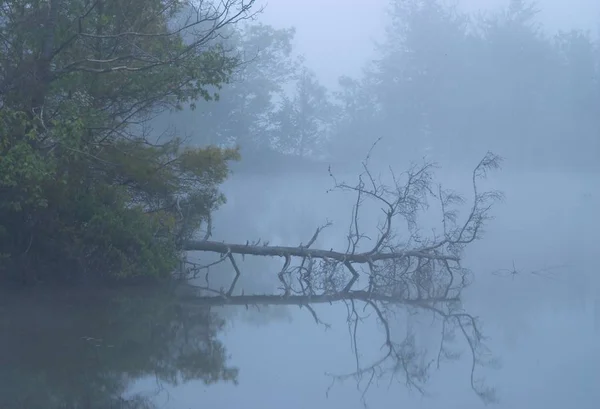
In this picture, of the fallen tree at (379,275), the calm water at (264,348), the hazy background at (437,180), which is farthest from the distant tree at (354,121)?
the fallen tree at (379,275)

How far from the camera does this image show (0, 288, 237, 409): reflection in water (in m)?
8.97

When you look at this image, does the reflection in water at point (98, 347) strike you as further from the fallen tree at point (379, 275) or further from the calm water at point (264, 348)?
the fallen tree at point (379, 275)

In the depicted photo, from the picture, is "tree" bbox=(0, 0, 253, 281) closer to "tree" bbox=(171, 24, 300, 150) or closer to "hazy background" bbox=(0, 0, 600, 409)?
"hazy background" bbox=(0, 0, 600, 409)

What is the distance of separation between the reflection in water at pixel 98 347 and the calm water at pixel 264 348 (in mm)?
18

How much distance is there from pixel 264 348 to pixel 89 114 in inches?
230

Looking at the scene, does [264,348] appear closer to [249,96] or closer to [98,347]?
[98,347]

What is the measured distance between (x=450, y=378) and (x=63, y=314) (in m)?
6.43

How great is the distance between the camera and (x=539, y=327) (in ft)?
42.1

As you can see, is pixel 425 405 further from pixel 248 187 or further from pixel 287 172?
pixel 287 172

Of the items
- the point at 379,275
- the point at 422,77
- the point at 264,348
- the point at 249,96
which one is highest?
the point at 422,77

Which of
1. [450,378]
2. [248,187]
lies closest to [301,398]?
[450,378]

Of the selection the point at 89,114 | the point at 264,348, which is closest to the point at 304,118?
the point at 89,114

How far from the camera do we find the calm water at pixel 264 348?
356 inches

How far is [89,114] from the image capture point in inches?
581
